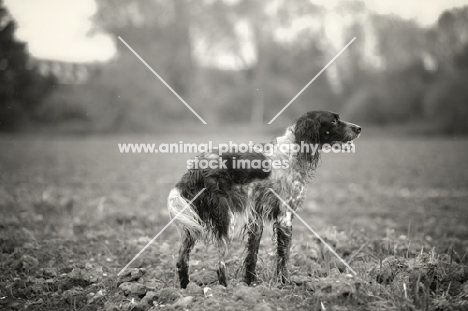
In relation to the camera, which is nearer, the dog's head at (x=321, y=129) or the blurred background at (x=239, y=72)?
the dog's head at (x=321, y=129)

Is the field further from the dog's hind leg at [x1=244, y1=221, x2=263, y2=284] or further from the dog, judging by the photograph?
the dog

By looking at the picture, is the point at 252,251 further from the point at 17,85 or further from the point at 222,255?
the point at 17,85

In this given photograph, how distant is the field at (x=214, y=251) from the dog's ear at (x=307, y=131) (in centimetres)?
152

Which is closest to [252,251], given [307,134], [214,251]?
[214,251]

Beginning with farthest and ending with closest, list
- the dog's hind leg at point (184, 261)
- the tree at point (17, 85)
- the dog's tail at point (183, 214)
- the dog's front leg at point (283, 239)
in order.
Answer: the tree at point (17, 85) < the dog's front leg at point (283, 239) < the dog's hind leg at point (184, 261) < the dog's tail at point (183, 214)

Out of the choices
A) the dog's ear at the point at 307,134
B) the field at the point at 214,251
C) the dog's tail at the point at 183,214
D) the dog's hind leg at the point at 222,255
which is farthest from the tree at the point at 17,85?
the dog's hind leg at the point at 222,255

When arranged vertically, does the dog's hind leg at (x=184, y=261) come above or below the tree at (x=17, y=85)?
below

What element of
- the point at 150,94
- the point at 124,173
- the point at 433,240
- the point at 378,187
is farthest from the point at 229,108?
the point at 433,240

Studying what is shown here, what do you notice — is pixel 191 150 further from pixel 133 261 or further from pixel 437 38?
pixel 437 38

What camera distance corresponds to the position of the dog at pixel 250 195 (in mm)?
4375

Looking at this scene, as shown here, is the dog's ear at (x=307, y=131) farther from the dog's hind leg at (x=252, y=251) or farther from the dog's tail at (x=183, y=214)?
the dog's tail at (x=183, y=214)

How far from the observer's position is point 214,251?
5.80 m

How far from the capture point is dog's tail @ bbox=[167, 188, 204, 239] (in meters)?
4.26

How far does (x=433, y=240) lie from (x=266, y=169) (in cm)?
393
